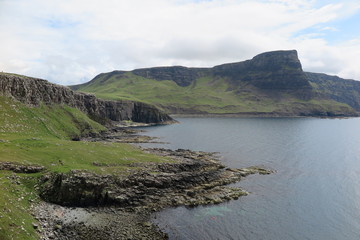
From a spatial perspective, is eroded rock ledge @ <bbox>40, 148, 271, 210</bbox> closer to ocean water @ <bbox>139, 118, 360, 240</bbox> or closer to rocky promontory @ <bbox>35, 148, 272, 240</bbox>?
rocky promontory @ <bbox>35, 148, 272, 240</bbox>

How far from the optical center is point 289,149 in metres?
117

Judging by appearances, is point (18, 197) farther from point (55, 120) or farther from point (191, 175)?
point (55, 120)

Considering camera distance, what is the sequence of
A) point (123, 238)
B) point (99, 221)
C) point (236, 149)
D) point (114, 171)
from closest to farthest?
point (123, 238) < point (99, 221) < point (114, 171) < point (236, 149)

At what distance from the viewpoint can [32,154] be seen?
5459 centimetres

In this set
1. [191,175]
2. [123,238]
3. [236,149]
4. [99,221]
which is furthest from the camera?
[236,149]

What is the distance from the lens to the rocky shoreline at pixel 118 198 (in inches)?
1553

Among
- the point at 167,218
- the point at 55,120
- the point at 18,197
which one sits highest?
the point at 55,120

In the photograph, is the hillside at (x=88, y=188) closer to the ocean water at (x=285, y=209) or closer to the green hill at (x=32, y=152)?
the green hill at (x=32, y=152)

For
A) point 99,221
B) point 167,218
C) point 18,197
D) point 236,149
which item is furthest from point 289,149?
point 18,197

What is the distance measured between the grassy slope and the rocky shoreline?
2.77m

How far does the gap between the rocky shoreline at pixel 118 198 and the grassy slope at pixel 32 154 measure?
2766 mm

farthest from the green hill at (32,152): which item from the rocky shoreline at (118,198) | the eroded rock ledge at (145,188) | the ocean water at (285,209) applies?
the ocean water at (285,209)

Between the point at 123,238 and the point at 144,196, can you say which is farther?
the point at 144,196

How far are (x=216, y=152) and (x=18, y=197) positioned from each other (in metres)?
77.8
